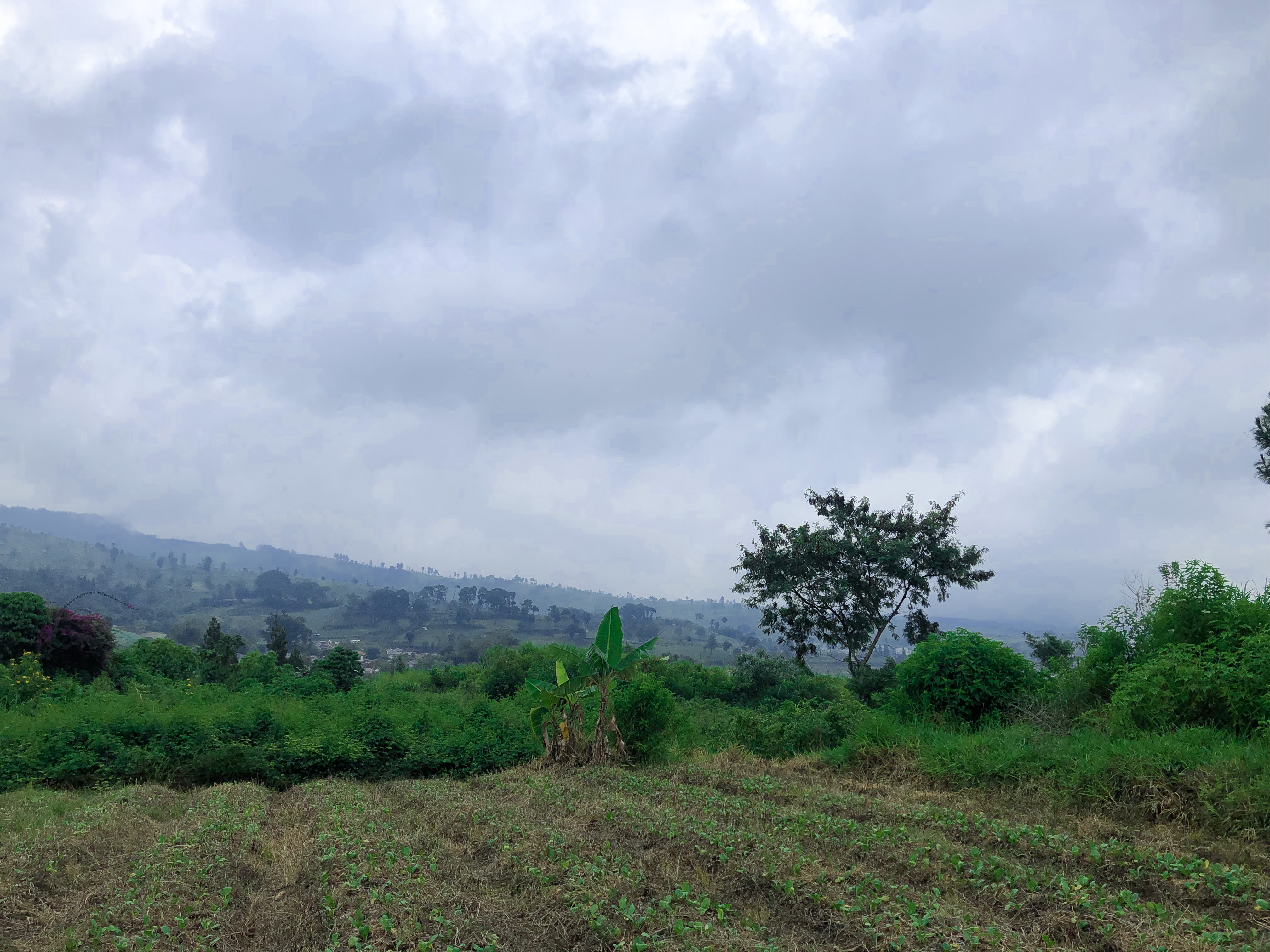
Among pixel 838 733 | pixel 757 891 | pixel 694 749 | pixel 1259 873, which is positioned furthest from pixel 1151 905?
pixel 694 749

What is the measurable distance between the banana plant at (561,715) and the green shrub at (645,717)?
818mm

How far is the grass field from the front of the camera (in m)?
5.04

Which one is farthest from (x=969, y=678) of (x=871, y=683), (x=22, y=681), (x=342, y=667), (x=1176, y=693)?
(x=22, y=681)

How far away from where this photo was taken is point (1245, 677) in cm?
900

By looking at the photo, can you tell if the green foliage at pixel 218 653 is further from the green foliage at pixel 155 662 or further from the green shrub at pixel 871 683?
the green shrub at pixel 871 683

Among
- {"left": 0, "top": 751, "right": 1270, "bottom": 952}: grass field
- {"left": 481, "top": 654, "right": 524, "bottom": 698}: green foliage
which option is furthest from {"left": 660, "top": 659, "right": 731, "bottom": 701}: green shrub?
{"left": 0, "top": 751, "right": 1270, "bottom": 952}: grass field

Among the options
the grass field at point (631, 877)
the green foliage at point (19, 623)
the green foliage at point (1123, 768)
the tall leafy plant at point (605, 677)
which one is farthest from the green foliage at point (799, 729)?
the green foliage at point (19, 623)

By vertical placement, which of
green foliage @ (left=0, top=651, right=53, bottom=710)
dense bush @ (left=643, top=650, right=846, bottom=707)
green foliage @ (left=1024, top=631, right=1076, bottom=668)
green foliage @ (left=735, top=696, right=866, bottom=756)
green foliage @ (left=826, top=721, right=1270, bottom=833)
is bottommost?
green foliage @ (left=0, top=651, right=53, bottom=710)

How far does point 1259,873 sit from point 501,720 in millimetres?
13437

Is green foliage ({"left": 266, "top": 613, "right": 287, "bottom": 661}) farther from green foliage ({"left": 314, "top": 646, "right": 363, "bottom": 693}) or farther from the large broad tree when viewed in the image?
the large broad tree

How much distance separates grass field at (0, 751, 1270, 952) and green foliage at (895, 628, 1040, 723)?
4098 millimetres

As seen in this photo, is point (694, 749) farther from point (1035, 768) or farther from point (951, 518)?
point (951, 518)

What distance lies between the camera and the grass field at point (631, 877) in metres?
5.04

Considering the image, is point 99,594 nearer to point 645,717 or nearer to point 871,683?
point 645,717
